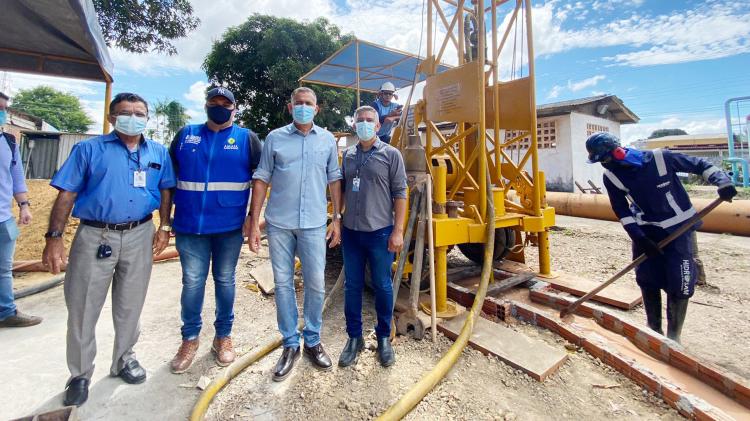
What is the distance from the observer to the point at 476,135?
433 centimetres

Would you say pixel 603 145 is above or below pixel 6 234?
above

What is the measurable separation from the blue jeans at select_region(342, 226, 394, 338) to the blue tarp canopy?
4.49 metres

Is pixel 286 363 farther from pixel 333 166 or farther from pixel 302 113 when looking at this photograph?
pixel 302 113

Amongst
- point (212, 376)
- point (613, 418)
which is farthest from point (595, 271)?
point (212, 376)

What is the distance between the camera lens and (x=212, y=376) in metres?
2.56

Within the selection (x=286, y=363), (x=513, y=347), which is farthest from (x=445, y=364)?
(x=286, y=363)

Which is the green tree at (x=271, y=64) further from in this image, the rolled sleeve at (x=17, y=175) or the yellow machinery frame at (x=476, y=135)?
the rolled sleeve at (x=17, y=175)

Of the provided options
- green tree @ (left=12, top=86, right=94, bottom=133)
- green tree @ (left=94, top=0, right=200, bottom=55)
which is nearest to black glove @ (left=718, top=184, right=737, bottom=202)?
green tree @ (left=94, top=0, right=200, bottom=55)

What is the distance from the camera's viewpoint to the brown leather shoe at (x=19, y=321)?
3312 mm

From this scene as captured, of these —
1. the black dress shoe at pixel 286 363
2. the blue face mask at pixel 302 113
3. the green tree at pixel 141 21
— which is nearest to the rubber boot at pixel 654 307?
the black dress shoe at pixel 286 363

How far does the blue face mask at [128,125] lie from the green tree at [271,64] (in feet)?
49.9

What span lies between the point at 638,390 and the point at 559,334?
2.52ft

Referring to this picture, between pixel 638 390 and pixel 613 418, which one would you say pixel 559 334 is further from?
pixel 613 418

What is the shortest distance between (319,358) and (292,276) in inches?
25.4
